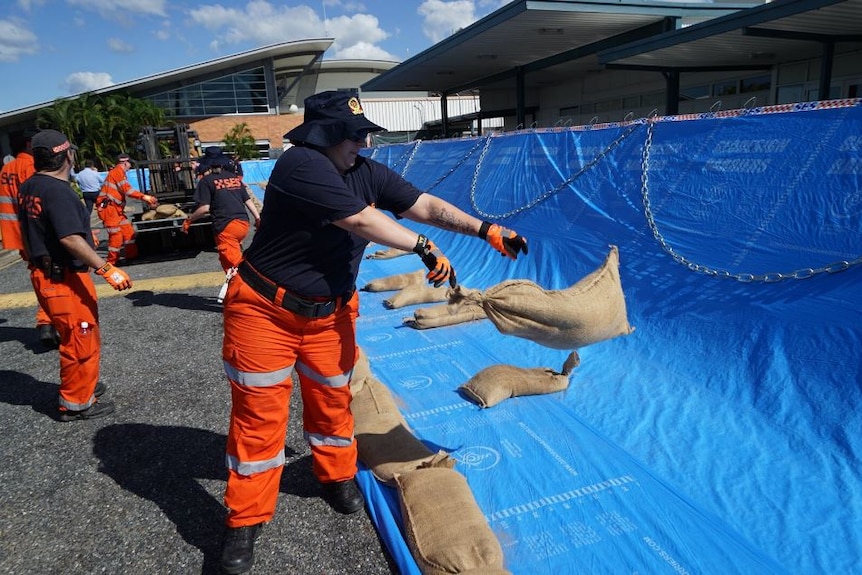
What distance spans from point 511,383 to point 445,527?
1467 millimetres

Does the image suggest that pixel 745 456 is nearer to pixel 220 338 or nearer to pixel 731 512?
pixel 731 512

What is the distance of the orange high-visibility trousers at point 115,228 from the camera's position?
9141mm

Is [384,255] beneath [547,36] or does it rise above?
beneath

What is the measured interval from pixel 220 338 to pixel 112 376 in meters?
1.07

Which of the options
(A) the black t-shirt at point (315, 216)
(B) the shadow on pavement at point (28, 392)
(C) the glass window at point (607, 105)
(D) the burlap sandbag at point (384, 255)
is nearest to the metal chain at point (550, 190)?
(D) the burlap sandbag at point (384, 255)

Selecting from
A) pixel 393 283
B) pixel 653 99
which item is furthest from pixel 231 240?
pixel 653 99

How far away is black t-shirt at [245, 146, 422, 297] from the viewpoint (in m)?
2.21

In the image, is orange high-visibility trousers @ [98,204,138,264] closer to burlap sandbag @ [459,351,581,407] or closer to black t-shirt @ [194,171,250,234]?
black t-shirt @ [194,171,250,234]

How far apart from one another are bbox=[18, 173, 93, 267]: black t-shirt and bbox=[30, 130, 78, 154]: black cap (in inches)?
7.3

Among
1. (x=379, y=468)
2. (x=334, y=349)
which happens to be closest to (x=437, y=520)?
(x=379, y=468)

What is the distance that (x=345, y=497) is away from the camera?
276cm

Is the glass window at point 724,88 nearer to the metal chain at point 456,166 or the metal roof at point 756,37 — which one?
the metal roof at point 756,37

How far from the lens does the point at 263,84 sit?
132 ft

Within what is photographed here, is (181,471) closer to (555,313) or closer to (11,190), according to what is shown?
(555,313)
